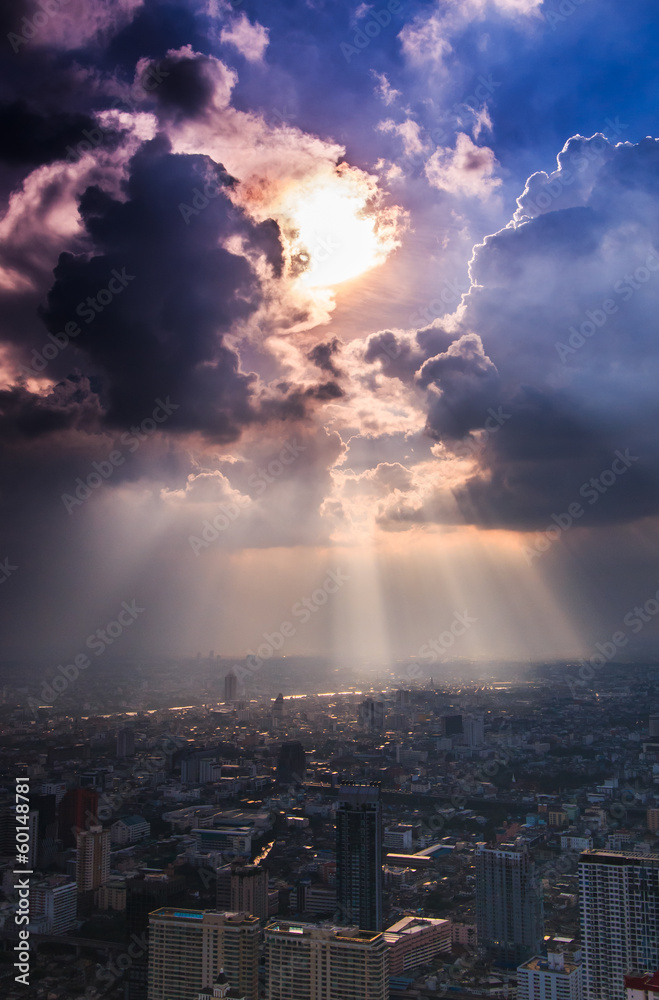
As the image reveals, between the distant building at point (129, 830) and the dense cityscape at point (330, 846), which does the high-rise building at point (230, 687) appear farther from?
the distant building at point (129, 830)

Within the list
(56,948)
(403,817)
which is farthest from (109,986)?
(403,817)

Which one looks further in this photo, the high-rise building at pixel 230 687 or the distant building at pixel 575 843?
the high-rise building at pixel 230 687

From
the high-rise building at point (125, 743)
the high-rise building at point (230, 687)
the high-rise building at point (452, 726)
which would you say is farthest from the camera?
the high-rise building at point (230, 687)

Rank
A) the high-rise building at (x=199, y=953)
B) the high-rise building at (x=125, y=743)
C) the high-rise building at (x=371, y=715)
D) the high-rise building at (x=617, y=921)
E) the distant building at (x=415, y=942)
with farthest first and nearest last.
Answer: the high-rise building at (x=371, y=715), the high-rise building at (x=125, y=743), the distant building at (x=415, y=942), the high-rise building at (x=617, y=921), the high-rise building at (x=199, y=953)

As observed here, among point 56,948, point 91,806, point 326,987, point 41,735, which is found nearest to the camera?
point 326,987

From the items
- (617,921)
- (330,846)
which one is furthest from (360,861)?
(330,846)

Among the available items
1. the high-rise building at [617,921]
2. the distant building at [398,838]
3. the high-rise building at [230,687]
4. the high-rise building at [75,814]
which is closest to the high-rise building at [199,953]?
the high-rise building at [617,921]

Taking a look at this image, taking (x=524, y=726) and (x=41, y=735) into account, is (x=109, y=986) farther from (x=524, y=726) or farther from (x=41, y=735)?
(x=524, y=726)
